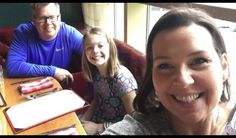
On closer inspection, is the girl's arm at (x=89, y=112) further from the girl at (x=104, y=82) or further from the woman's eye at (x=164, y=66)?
the woman's eye at (x=164, y=66)

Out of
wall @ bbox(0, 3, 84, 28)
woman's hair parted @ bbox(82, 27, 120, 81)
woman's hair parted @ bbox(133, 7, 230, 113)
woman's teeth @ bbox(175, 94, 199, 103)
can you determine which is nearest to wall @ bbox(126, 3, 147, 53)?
woman's hair parted @ bbox(82, 27, 120, 81)

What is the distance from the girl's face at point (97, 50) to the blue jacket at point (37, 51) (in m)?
0.32

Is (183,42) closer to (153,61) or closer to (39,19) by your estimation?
(153,61)

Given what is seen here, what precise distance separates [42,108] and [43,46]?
854 mm

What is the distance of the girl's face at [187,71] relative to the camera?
74cm

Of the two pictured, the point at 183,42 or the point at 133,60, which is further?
the point at 133,60

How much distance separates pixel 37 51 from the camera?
7.32 feet

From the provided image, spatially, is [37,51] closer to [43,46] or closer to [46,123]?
[43,46]

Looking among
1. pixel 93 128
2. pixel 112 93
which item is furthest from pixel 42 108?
pixel 112 93

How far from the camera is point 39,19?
216cm

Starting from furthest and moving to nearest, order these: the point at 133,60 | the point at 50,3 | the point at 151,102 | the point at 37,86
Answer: the point at 50,3 → the point at 133,60 → the point at 37,86 → the point at 151,102

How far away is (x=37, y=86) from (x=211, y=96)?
124cm

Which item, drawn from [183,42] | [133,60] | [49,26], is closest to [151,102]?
[183,42]

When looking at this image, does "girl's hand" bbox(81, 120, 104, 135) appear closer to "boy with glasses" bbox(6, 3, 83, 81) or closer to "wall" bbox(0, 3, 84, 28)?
"boy with glasses" bbox(6, 3, 83, 81)
